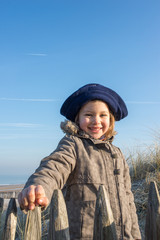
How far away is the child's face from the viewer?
8.03ft

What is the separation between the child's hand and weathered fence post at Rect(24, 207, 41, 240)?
42 millimetres

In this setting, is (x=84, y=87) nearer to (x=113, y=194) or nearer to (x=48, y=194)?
(x=113, y=194)

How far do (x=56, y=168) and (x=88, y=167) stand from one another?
34cm

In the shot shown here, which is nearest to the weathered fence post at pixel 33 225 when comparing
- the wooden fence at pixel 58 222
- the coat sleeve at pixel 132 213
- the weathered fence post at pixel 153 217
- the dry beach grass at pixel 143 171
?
the wooden fence at pixel 58 222

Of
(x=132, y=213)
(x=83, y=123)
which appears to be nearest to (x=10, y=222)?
(x=83, y=123)

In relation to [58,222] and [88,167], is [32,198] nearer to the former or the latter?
[58,222]

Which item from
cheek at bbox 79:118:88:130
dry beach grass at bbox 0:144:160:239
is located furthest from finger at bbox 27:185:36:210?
dry beach grass at bbox 0:144:160:239

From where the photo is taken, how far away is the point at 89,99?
97.3 inches

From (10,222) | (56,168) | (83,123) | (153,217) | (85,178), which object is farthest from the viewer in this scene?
(83,123)

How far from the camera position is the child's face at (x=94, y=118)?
8.03ft

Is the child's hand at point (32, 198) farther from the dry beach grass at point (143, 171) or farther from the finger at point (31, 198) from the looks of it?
the dry beach grass at point (143, 171)

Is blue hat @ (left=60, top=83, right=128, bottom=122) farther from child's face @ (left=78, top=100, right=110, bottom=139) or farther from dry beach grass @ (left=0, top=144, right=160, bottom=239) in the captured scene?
dry beach grass @ (left=0, top=144, right=160, bottom=239)

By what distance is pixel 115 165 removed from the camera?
2.35 metres

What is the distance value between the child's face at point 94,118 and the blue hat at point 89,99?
53mm
